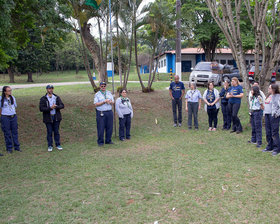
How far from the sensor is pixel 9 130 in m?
7.77

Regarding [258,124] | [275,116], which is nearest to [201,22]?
[258,124]

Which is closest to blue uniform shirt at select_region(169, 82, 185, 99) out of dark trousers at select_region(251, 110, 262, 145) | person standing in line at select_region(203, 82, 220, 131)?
person standing in line at select_region(203, 82, 220, 131)

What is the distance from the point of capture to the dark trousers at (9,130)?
25.0 feet

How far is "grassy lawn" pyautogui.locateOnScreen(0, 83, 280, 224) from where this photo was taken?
422 cm

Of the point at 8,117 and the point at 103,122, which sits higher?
the point at 8,117

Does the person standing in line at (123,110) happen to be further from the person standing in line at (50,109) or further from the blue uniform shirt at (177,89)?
the blue uniform shirt at (177,89)

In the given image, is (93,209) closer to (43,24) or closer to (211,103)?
(211,103)

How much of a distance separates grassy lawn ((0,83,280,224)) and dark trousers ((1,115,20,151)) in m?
0.35

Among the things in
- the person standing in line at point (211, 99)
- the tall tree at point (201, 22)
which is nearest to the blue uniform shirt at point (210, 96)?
the person standing in line at point (211, 99)

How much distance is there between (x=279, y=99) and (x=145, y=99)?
9088 mm

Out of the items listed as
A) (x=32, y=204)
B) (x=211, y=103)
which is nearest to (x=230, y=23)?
(x=211, y=103)

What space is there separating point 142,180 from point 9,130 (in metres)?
4.34

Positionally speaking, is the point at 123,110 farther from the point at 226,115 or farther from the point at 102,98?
the point at 226,115

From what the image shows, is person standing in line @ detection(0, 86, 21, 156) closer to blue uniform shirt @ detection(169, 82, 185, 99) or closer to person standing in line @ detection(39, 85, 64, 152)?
person standing in line @ detection(39, 85, 64, 152)
